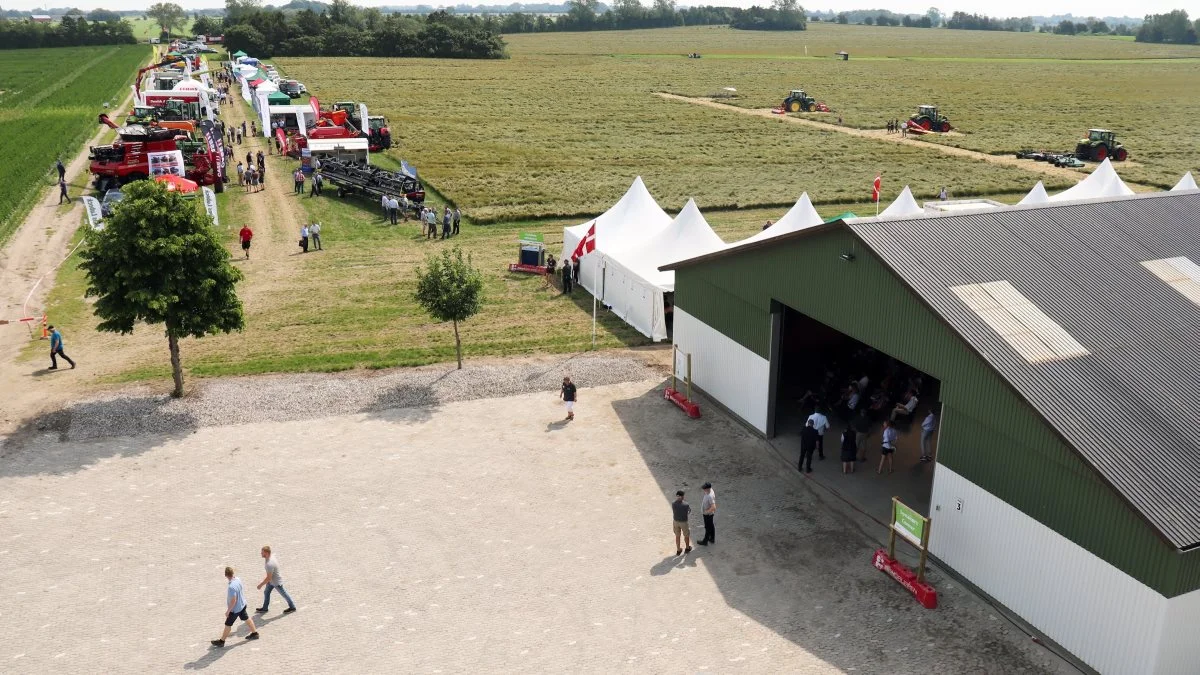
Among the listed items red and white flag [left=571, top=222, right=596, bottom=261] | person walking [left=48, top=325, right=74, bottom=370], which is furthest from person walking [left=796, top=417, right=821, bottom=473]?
person walking [left=48, top=325, right=74, bottom=370]

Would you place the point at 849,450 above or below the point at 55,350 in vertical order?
below

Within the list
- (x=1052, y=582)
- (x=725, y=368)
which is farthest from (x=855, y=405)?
(x=1052, y=582)

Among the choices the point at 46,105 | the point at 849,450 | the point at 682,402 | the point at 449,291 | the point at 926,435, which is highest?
the point at 46,105

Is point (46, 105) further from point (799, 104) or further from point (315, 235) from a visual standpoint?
point (799, 104)

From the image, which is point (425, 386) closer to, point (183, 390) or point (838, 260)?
point (183, 390)

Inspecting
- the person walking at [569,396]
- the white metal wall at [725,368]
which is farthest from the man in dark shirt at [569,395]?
the white metal wall at [725,368]

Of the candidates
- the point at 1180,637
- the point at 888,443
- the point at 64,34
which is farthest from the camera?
the point at 64,34

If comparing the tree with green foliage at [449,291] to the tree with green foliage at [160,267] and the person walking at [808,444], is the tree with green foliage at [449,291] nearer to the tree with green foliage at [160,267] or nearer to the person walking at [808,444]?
the tree with green foliage at [160,267]
